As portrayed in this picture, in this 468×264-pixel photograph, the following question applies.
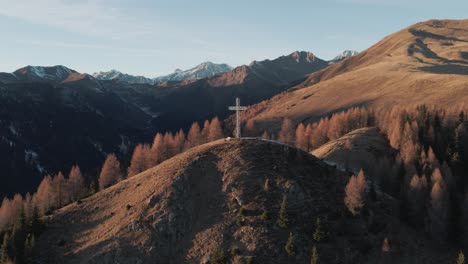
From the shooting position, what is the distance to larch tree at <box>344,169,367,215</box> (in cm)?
7331

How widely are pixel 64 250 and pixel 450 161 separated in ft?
307

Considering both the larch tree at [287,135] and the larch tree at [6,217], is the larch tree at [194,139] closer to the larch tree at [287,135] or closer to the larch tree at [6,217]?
the larch tree at [287,135]

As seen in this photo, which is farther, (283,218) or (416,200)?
(416,200)

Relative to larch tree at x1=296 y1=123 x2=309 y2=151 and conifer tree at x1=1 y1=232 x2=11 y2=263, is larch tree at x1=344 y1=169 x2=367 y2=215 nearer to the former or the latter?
conifer tree at x1=1 y1=232 x2=11 y2=263

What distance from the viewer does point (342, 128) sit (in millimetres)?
158000

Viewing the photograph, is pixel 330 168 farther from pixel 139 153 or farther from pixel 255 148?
pixel 139 153

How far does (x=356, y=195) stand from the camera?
73.4m

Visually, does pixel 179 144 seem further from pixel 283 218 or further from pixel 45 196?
pixel 283 218

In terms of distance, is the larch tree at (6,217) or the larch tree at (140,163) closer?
the larch tree at (6,217)

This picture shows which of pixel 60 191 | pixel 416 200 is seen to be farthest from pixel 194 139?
pixel 416 200

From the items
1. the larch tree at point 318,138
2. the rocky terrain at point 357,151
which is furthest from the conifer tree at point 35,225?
the larch tree at point 318,138

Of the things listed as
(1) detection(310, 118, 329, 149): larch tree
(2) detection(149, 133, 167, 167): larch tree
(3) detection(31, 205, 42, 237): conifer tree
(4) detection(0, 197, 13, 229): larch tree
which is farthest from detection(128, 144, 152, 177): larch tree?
(1) detection(310, 118, 329, 149): larch tree

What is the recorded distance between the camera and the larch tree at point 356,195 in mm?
73312

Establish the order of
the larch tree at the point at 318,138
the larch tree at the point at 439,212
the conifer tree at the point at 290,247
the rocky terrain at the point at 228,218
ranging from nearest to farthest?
the conifer tree at the point at 290,247 < the rocky terrain at the point at 228,218 < the larch tree at the point at 439,212 < the larch tree at the point at 318,138
